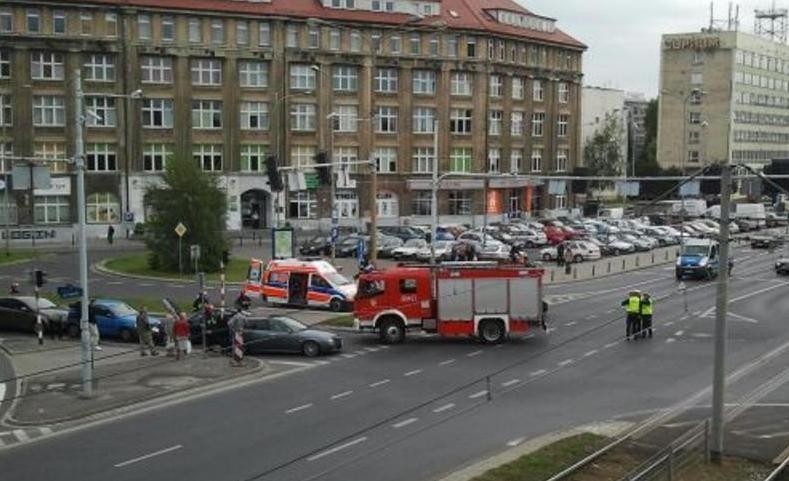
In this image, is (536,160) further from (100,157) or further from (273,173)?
(273,173)

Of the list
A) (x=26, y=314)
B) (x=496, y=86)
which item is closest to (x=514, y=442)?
(x=26, y=314)

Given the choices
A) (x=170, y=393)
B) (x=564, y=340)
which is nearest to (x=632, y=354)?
(x=564, y=340)

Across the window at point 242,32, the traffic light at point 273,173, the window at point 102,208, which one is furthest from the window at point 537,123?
the traffic light at point 273,173

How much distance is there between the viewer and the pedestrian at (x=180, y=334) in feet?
93.5

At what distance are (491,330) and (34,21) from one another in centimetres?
5154

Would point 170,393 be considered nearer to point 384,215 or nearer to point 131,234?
point 131,234

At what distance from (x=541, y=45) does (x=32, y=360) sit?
231 feet

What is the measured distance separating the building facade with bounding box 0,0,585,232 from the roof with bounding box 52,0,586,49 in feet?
0.54

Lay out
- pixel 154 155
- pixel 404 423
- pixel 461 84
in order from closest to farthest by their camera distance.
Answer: pixel 404 423 < pixel 154 155 < pixel 461 84

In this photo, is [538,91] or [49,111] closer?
[49,111]

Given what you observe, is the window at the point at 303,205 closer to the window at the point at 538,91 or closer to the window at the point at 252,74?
the window at the point at 252,74

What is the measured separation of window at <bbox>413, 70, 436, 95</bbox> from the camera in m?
82.7

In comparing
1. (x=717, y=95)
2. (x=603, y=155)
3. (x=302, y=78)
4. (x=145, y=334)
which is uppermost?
(x=717, y=95)

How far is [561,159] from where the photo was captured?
95.4m
